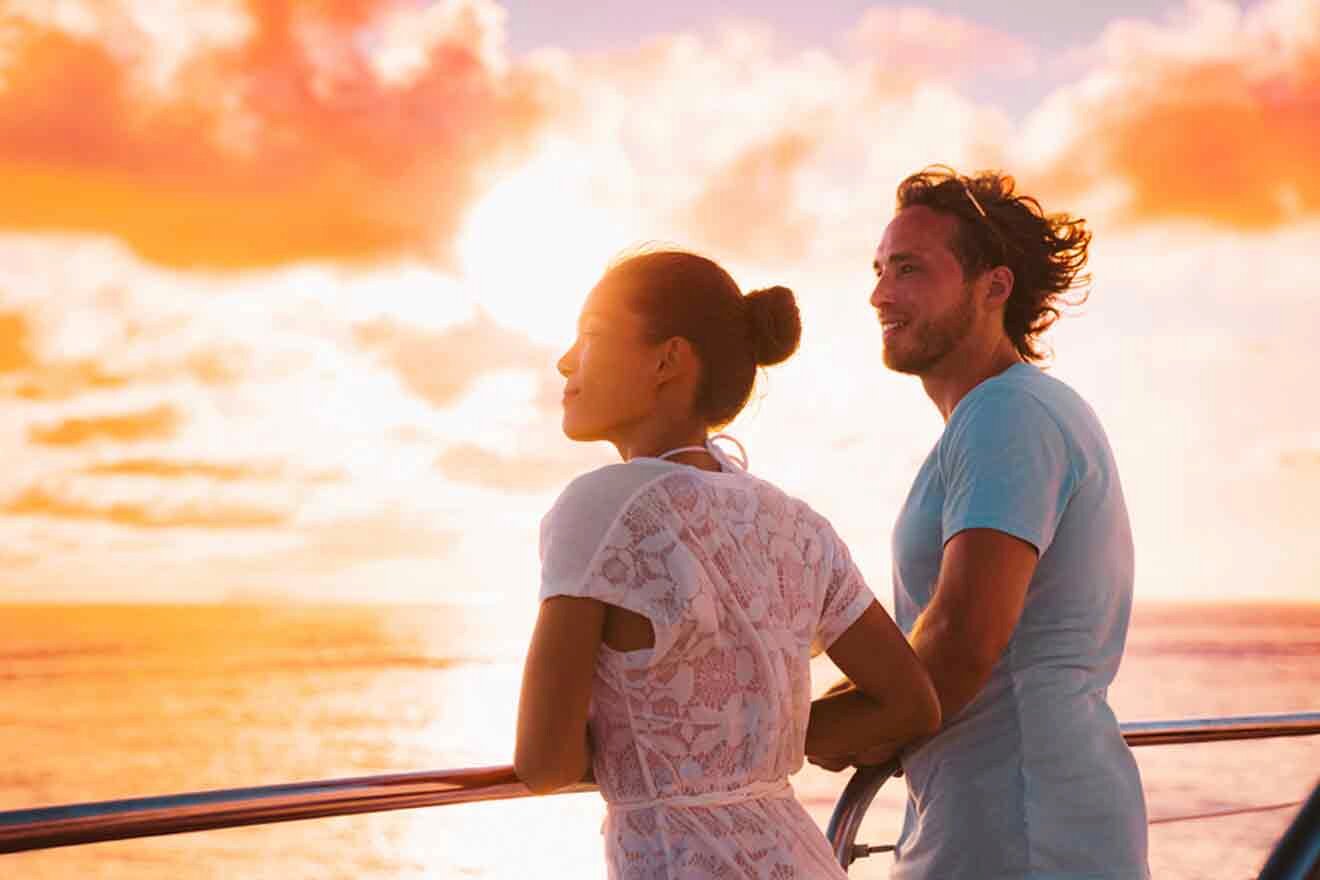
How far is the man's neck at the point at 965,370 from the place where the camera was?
1865 millimetres

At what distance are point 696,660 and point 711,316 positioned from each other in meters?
0.38

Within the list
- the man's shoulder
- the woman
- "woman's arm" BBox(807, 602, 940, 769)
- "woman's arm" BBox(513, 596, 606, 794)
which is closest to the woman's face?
the woman

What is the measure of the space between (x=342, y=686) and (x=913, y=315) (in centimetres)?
4321

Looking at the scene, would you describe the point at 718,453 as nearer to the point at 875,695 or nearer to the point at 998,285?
the point at 875,695

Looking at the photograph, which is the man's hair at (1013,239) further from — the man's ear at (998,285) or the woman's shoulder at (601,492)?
the woman's shoulder at (601,492)

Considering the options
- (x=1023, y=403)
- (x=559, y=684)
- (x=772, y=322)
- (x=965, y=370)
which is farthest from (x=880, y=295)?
(x=559, y=684)

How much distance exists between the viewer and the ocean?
14.3m

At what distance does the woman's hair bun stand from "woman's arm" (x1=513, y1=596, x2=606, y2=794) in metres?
0.39

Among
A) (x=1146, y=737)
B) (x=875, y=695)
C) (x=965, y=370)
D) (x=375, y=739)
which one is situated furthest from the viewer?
(x=375, y=739)

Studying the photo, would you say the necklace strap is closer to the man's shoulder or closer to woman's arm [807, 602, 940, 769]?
woman's arm [807, 602, 940, 769]

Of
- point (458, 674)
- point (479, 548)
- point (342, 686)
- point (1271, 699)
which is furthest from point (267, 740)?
point (479, 548)

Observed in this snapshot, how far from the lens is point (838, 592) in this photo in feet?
4.84

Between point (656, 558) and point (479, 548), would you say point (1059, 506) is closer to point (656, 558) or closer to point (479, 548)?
point (656, 558)

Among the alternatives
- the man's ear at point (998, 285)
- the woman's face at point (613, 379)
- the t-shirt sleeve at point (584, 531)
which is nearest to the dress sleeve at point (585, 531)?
the t-shirt sleeve at point (584, 531)
